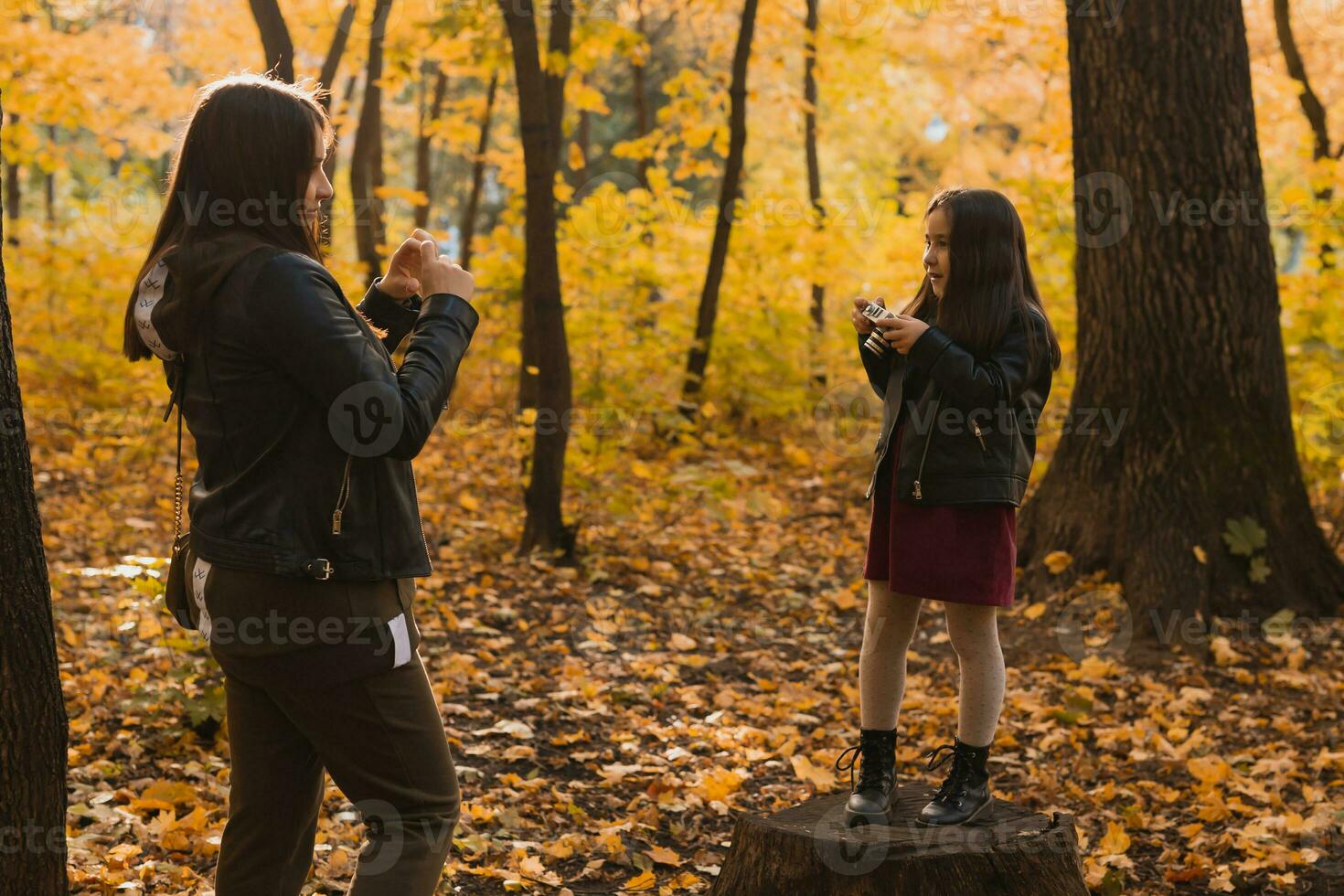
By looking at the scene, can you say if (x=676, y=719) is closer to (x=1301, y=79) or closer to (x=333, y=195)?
(x=333, y=195)

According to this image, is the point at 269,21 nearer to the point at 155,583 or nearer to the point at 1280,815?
the point at 155,583

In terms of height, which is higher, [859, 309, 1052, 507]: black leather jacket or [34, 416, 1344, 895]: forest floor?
[859, 309, 1052, 507]: black leather jacket

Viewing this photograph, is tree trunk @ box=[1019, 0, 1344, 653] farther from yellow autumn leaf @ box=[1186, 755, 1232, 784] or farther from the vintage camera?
the vintage camera

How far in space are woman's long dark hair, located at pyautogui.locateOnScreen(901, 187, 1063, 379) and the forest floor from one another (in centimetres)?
181

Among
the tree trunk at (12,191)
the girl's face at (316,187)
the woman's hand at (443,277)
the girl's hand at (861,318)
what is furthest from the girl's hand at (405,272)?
the tree trunk at (12,191)

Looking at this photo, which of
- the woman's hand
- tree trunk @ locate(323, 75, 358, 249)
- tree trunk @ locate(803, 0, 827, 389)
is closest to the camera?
the woman's hand

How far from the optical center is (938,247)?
3115 mm

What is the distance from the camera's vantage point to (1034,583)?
6430mm

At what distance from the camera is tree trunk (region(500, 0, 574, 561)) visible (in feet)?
22.6

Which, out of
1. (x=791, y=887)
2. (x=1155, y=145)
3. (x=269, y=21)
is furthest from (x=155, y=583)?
(x=1155, y=145)

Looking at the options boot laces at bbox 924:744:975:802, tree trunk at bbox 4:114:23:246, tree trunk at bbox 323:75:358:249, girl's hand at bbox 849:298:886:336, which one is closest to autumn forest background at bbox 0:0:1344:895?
tree trunk at bbox 323:75:358:249

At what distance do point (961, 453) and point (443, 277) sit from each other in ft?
4.65

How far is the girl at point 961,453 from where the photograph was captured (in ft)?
9.91

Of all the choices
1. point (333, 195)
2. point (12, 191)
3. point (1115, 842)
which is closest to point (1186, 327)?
point (1115, 842)
